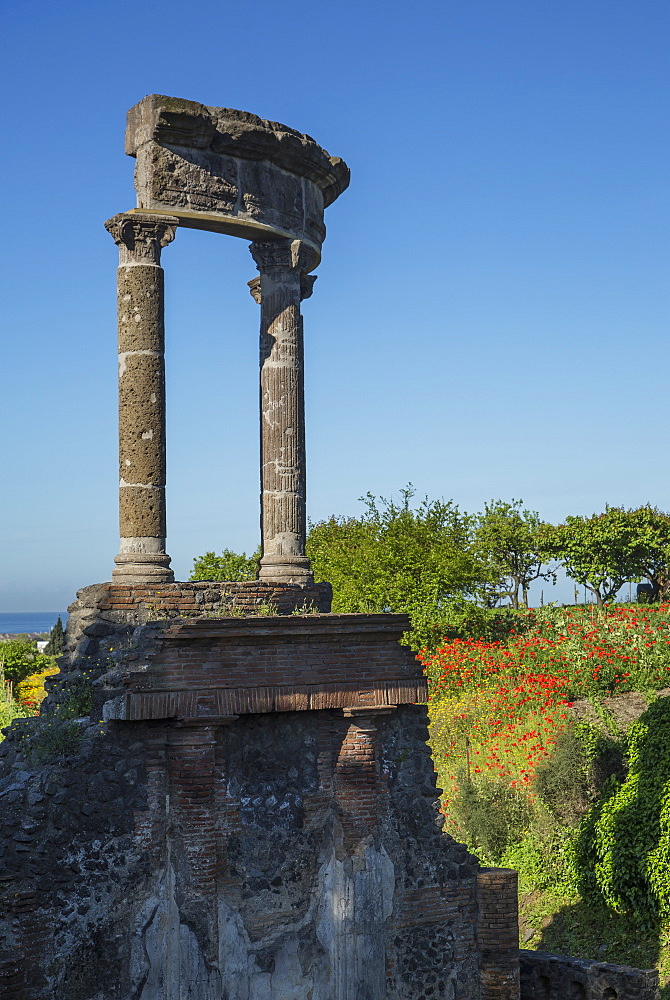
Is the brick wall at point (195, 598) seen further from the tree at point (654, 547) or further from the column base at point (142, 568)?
the tree at point (654, 547)

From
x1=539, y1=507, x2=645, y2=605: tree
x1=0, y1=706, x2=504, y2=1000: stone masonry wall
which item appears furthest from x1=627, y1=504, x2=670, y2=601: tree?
x1=0, y1=706, x2=504, y2=1000: stone masonry wall

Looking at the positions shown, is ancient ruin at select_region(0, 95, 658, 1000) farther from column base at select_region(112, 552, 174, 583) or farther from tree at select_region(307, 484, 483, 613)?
tree at select_region(307, 484, 483, 613)

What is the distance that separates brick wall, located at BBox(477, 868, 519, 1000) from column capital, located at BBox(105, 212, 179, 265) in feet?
23.7

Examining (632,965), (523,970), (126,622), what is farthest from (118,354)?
(632,965)

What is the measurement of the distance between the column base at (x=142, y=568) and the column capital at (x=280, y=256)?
371 cm

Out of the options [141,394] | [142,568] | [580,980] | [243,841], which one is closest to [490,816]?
[580,980]

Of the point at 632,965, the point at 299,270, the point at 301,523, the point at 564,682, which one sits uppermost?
the point at 299,270

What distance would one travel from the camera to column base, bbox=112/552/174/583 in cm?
1066

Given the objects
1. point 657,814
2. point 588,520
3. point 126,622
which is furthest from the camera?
point 588,520

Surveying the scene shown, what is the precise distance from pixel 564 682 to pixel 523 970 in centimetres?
738

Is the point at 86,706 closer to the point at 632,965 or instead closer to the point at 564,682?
the point at 632,965

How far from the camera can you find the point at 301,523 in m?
12.3

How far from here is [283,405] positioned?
12312 mm

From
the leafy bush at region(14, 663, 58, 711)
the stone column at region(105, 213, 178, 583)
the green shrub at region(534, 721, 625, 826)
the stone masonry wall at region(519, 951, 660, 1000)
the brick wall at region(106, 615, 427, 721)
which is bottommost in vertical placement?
the stone masonry wall at region(519, 951, 660, 1000)
